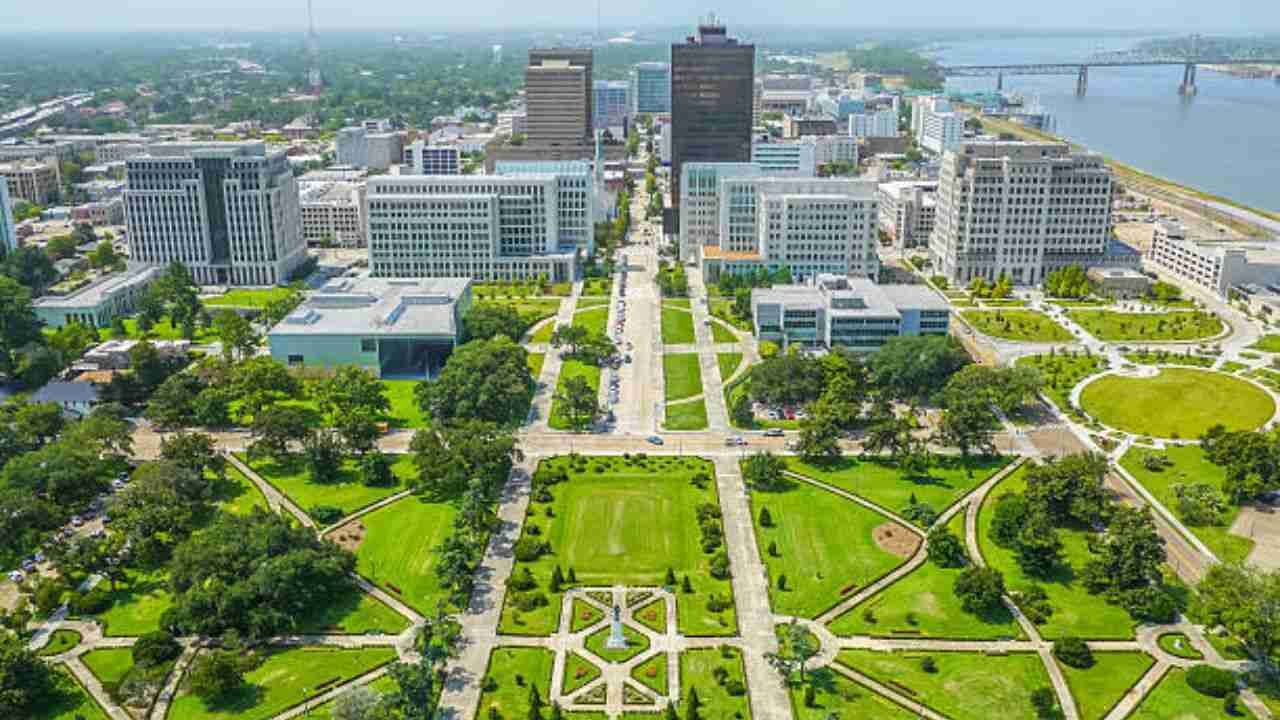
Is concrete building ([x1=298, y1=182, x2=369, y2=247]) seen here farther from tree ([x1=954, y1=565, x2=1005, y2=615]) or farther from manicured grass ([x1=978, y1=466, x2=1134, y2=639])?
tree ([x1=954, y1=565, x2=1005, y2=615])

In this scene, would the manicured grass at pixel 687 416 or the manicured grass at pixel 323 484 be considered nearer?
the manicured grass at pixel 323 484

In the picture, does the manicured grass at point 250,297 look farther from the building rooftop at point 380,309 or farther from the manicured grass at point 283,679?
the manicured grass at point 283,679

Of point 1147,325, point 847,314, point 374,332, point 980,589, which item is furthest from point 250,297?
point 1147,325

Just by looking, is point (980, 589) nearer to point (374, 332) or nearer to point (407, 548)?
point (407, 548)

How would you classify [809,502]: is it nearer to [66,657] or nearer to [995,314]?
[66,657]

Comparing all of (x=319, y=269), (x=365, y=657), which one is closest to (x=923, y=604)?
(x=365, y=657)

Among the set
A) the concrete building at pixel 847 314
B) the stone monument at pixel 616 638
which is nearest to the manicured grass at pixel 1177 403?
the concrete building at pixel 847 314
